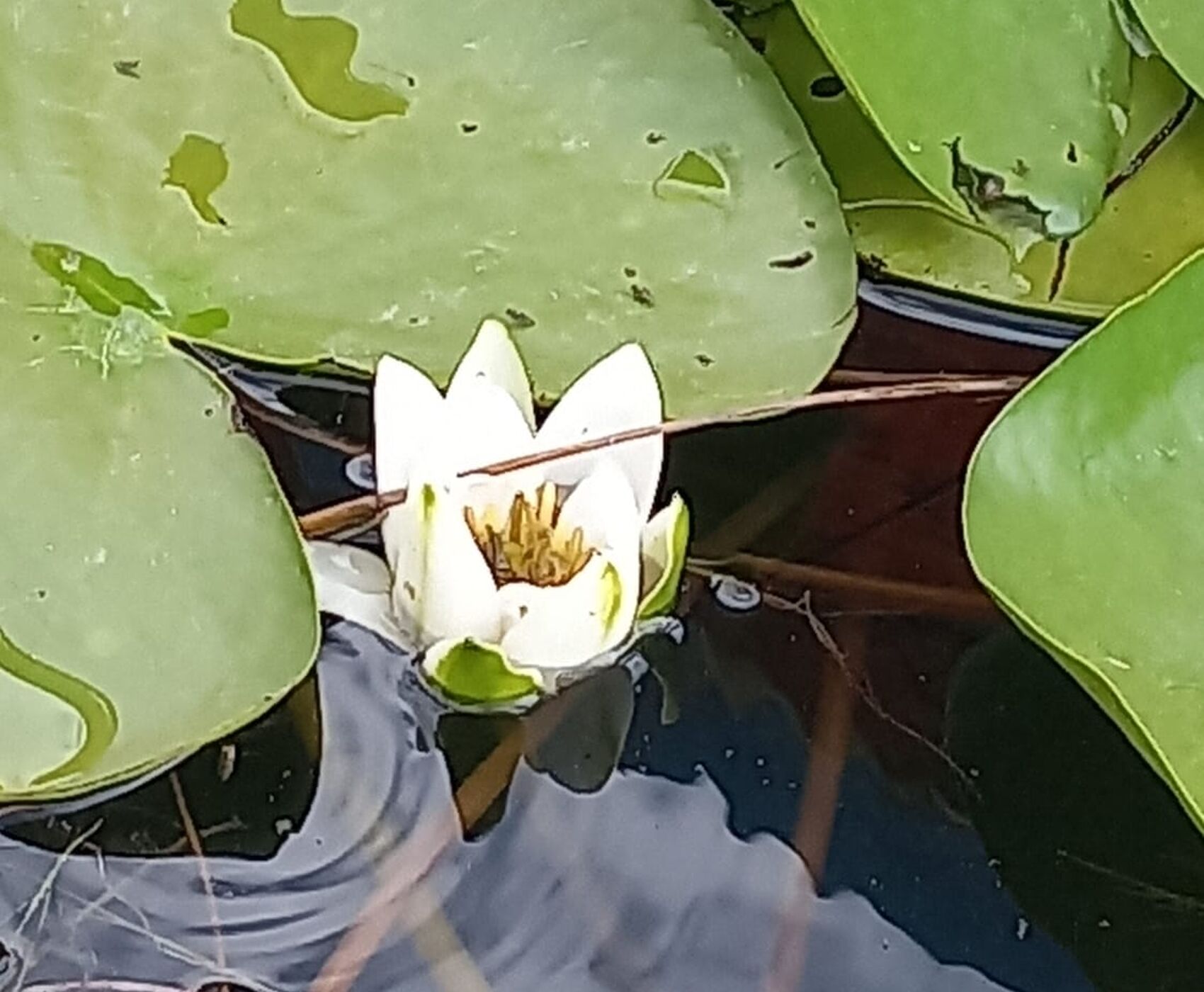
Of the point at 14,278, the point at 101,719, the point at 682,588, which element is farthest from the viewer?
the point at 682,588

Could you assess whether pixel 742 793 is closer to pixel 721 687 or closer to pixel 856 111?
pixel 721 687

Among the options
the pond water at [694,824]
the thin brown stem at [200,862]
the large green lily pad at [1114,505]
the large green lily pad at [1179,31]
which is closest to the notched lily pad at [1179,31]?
the large green lily pad at [1179,31]

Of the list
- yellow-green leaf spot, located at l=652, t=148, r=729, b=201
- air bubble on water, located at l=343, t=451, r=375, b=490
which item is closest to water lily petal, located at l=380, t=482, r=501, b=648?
air bubble on water, located at l=343, t=451, r=375, b=490

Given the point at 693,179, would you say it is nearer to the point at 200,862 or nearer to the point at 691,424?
the point at 691,424

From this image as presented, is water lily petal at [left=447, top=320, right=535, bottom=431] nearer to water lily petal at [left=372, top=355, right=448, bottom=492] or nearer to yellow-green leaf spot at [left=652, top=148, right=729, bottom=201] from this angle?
water lily petal at [left=372, top=355, right=448, bottom=492]

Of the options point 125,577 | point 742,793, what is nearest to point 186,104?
point 125,577
